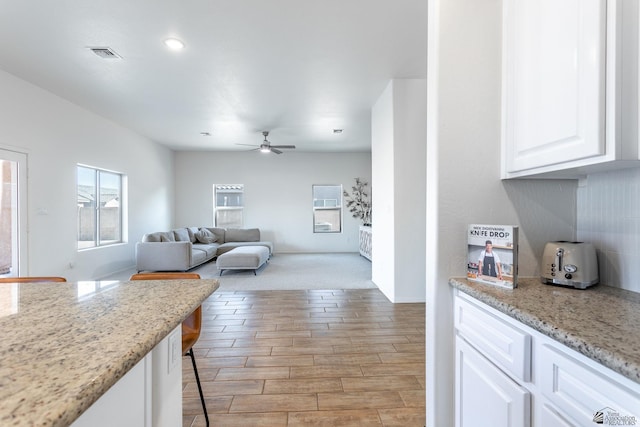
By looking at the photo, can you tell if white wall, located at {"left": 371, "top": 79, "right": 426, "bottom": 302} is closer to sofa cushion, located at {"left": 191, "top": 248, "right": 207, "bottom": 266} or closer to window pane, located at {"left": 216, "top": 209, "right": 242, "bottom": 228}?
sofa cushion, located at {"left": 191, "top": 248, "right": 207, "bottom": 266}

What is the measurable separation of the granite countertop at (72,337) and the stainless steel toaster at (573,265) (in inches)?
57.9

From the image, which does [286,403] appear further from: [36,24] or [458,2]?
[36,24]

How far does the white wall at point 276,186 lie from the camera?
27.4ft

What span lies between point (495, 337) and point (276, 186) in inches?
301

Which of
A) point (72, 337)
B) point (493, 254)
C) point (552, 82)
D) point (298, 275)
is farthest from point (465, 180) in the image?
point (298, 275)

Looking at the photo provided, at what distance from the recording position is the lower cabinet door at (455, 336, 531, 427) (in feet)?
3.25

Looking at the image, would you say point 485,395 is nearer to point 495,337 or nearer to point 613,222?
point 495,337

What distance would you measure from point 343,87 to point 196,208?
594 centimetres

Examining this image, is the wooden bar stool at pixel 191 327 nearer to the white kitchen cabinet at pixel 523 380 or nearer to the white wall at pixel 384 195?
the white kitchen cabinet at pixel 523 380

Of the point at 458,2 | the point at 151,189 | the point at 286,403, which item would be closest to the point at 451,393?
the point at 286,403

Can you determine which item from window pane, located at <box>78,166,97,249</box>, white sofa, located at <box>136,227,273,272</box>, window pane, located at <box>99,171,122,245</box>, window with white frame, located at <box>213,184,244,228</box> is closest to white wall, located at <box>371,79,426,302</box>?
white sofa, located at <box>136,227,273,272</box>

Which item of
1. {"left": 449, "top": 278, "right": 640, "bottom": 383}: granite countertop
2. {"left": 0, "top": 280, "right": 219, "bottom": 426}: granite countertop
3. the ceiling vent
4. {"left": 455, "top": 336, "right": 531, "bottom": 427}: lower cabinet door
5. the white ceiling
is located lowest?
{"left": 455, "top": 336, "right": 531, "bottom": 427}: lower cabinet door

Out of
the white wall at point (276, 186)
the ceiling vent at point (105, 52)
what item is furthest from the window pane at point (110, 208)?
the ceiling vent at point (105, 52)

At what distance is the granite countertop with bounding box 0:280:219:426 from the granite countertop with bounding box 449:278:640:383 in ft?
3.52
